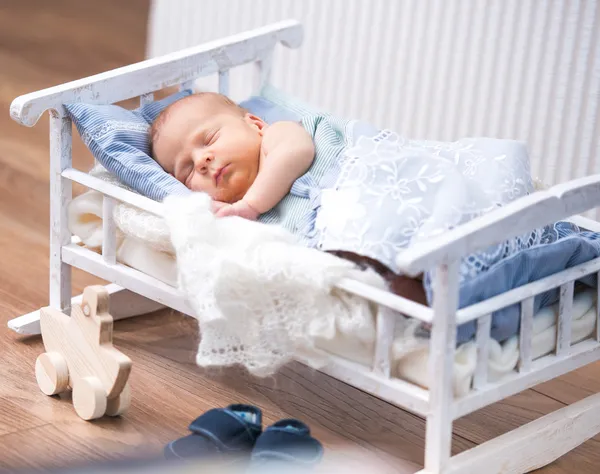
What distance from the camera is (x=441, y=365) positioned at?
1.18 m

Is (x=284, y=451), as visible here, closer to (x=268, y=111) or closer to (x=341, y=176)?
(x=341, y=176)

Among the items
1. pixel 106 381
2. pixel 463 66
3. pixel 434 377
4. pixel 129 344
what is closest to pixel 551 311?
pixel 434 377

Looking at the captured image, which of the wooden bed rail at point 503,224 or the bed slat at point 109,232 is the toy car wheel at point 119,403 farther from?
the wooden bed rail at point 503,224

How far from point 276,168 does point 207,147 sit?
121 mm

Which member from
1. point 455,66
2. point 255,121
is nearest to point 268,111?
point 255,121

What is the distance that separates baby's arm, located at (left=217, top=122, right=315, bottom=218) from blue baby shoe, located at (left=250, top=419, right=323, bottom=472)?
39 centimetres

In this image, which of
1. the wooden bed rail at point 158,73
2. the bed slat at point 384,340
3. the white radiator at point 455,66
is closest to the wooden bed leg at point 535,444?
the bed slat at point 384,340

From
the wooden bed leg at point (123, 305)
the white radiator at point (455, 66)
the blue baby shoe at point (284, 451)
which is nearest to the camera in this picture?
the blue baby shoe at point (284, 451)

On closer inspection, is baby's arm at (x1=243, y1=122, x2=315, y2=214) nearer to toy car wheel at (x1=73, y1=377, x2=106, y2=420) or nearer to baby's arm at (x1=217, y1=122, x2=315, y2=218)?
baby's arm at (x1=217, y1=122, x2=315, y2=218)

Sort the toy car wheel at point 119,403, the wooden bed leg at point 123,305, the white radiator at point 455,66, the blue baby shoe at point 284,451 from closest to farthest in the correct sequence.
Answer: the blue baby shoe at point 284,451
the toy car wheel at point 119,403
the wooden bed leg at point 123,305
the white radiator at point 455,66

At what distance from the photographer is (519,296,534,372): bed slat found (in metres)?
1.28

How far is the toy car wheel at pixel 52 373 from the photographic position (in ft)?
4.88

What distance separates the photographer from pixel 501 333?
1287mm

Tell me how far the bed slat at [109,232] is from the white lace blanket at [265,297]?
26 cm
